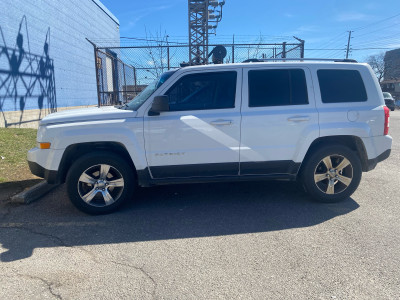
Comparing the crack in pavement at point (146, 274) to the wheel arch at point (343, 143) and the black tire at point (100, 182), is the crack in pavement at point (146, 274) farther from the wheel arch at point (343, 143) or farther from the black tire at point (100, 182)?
the wheel arch at point (343, 143)

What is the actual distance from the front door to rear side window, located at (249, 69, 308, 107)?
24cm

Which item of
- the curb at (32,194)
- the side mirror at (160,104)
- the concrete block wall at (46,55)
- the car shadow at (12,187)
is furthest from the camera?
the concrete block wall at (46,55)

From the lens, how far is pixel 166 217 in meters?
4.12

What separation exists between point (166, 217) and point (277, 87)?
2.44 meters

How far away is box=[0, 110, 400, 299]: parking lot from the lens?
103 inches

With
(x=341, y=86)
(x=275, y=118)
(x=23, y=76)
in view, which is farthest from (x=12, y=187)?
(x=23, y=76)

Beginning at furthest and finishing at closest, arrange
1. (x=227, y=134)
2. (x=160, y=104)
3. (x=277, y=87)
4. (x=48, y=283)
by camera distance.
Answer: (x=277, y=87), (x=227, y=134), (x=160, y=104), (x=48, y=283)

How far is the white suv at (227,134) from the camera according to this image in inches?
161

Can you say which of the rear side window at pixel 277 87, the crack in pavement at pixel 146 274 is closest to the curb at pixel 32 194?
the crack in pavement at pixel 146 274

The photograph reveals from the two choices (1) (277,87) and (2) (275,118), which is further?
(1) (277,87)

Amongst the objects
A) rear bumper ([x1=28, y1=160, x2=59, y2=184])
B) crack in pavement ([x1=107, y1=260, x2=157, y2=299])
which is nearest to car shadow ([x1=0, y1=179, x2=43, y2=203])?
rear bumper ([x1=28, y1=160, x2=59, y2=184])

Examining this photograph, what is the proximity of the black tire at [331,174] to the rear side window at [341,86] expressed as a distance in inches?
28.6

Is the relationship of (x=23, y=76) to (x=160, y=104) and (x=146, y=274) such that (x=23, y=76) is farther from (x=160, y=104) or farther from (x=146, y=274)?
(x=146, y=274)

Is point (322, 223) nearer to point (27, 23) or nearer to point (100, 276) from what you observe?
point (100, 276)
